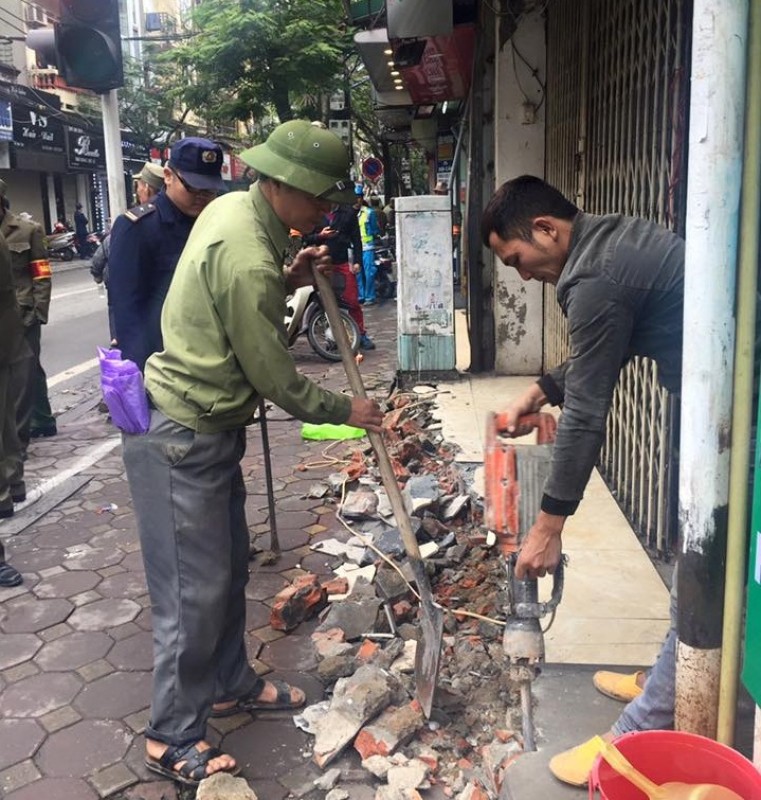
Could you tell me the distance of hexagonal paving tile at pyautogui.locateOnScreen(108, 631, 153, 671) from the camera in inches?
133

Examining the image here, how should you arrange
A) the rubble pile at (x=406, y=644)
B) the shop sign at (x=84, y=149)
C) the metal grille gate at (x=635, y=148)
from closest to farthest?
the rubble pile at (x=406, y=644), the metal grille gate at (x=635, y=148), the shop sign at (x=84, y=149)

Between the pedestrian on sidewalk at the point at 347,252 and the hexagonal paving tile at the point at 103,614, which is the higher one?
the pedestrian on sidewalk at the point at 347,252

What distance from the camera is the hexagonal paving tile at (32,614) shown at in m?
3.69

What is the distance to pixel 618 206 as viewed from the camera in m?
4.57

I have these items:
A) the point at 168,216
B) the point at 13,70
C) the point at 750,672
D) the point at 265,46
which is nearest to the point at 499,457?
the point at 750,672

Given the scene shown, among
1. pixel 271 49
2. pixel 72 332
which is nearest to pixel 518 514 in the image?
pixel 72 332

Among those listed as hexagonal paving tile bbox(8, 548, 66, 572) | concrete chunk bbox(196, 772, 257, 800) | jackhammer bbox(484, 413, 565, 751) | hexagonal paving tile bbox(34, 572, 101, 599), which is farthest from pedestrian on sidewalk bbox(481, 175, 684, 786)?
hexagonal paving tile bbox(8, 548, 66, 572)

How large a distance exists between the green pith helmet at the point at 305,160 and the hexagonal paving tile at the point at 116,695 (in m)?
2.04

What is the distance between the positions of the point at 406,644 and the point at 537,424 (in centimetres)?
115

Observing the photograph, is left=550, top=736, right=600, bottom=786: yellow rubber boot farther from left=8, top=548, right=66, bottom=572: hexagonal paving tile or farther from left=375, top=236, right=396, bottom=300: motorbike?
left=375, top=236, right=396, bottom=300: motorbike

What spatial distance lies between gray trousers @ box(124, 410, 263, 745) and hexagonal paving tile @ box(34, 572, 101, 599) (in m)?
1.52

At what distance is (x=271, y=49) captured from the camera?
1798 cm

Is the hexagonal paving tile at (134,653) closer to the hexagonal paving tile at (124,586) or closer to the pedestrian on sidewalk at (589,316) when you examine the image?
the hexagonal paving tile at (124,586)

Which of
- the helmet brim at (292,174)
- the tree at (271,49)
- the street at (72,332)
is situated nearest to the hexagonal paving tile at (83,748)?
the helmet brim at (292,174)
